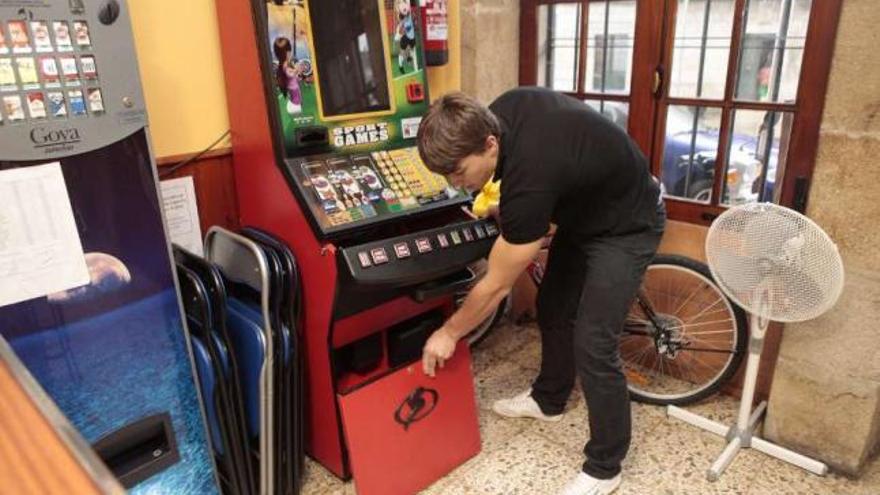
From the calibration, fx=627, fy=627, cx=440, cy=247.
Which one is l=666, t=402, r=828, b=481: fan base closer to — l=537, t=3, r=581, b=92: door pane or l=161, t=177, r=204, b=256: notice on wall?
l=537, t=3, r=581, b=92: door pane

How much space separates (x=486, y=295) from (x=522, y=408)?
0.89 m

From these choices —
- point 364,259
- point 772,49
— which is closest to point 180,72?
point 364,259

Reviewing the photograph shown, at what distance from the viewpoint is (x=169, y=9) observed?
6.31 feet

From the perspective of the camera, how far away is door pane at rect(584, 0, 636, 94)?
2.51 meters

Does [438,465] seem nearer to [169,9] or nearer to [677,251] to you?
[677,251]

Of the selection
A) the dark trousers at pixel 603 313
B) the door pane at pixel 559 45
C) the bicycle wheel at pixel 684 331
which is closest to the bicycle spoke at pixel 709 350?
the bicycle wheel at pixel 684 331

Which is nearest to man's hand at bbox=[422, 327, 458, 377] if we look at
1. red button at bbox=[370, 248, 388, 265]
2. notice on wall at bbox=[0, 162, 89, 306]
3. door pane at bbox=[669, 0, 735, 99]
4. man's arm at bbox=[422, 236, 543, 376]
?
man's arm at bbox=[422, 236, 543, 376]

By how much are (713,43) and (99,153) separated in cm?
205

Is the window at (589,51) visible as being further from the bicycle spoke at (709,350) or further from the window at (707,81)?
the bicycle spoke at (709,350)

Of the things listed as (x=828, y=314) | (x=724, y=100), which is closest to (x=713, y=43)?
(x=724, y=100)

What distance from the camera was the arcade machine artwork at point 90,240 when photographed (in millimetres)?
1314

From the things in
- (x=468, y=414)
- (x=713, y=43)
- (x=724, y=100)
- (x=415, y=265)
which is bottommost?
(x=468, y=414)

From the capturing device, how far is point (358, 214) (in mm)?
1790

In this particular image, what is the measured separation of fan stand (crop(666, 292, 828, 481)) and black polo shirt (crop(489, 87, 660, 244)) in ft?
1.89
